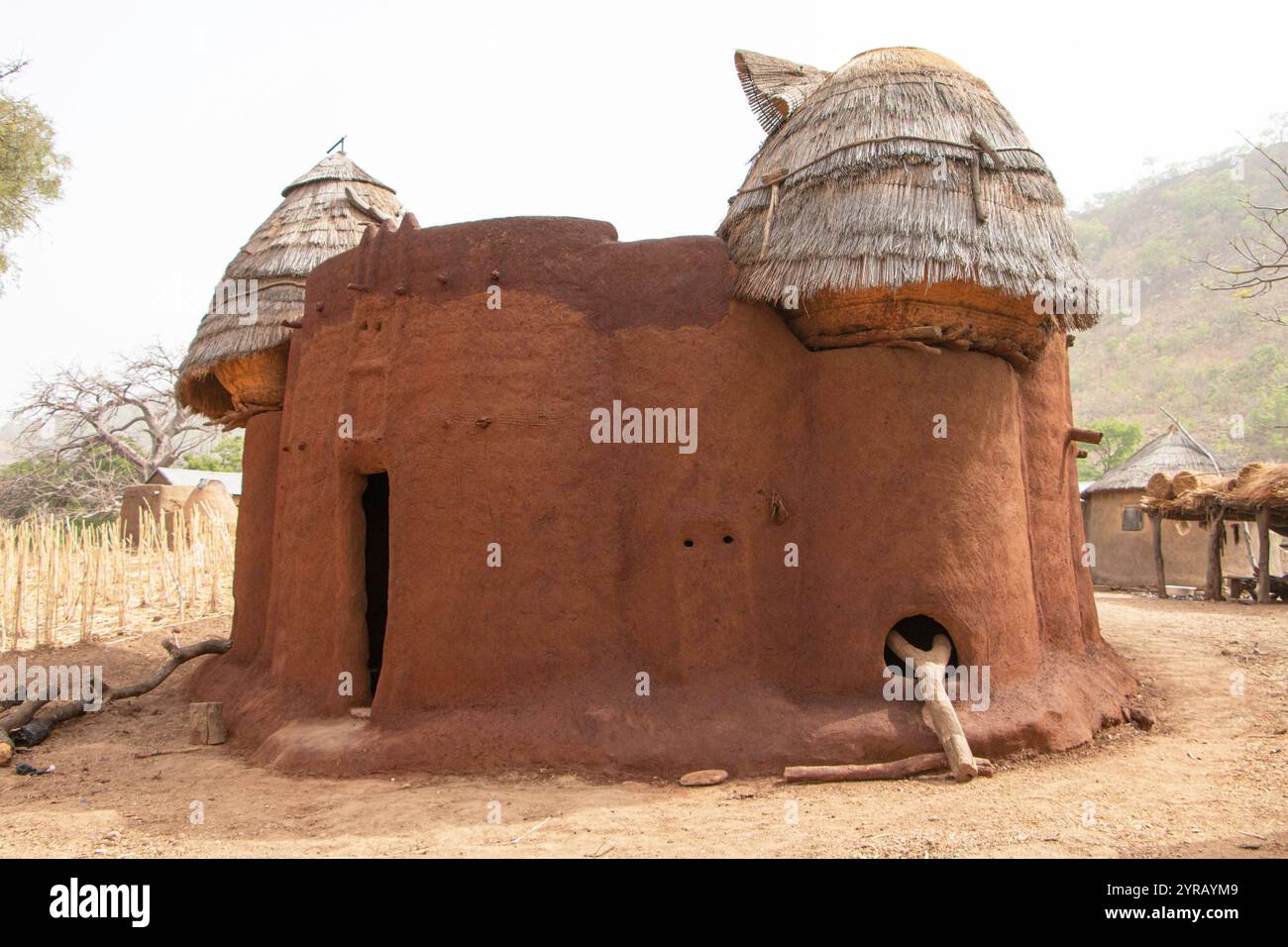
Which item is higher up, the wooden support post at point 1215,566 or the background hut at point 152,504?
the background hut at point 152,504

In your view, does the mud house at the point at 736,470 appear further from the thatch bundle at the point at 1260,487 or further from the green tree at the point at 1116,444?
the green tree at the point at 1116,444

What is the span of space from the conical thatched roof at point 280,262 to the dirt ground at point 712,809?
152 inches

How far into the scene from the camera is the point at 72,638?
39.2ft

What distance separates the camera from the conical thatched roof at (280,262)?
9.57m

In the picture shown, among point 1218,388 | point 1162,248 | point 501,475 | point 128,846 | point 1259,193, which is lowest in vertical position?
point 128,846

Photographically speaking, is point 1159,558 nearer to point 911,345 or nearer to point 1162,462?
point 1162,462

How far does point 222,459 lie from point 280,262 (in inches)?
1190

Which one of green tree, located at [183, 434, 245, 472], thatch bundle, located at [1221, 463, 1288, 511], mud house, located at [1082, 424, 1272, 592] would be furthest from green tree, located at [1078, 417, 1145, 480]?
green tree, located at [183, 434, 245, 472]

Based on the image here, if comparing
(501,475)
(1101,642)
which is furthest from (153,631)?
(1101,642)

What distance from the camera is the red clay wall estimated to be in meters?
6.60

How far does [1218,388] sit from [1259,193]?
28601 millimetres

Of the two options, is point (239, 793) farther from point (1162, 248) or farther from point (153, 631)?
point (1162, 248)

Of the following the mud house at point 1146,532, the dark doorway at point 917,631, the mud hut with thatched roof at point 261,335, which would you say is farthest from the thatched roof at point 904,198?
the mud house at point 1146,532

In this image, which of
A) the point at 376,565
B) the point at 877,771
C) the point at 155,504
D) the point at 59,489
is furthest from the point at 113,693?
the point at 59,489
